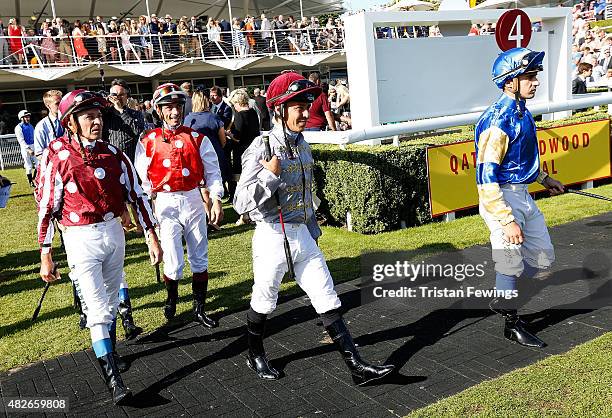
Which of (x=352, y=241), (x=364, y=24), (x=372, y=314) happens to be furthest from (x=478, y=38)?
(x=372, y=314)

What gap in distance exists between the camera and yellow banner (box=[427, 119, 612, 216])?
27.7 feet

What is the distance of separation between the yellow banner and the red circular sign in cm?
167

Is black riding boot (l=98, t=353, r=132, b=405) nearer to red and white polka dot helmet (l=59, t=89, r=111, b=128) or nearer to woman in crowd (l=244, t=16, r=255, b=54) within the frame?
red and white polka dot helmet (l=59, t=89, r=111, b=128)

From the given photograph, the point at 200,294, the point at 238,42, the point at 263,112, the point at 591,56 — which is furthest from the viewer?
the point at 238,42

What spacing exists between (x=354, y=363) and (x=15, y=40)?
22812 millimetres

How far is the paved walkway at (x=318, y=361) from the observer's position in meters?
4.08

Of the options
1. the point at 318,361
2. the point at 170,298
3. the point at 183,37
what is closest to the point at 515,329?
the point at 318,361

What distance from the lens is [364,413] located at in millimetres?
3838

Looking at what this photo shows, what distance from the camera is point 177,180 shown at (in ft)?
17.8

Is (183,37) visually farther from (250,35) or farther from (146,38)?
(250,35)

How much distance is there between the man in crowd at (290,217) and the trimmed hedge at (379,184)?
3.81 meters

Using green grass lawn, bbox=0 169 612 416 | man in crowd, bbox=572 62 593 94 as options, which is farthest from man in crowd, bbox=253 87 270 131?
Result: man in crowd, bbox=572 62 593 94

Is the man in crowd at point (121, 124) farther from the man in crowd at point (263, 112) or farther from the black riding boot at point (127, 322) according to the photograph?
the man in crowd at point (263, 112)

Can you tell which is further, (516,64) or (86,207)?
(516,64)
